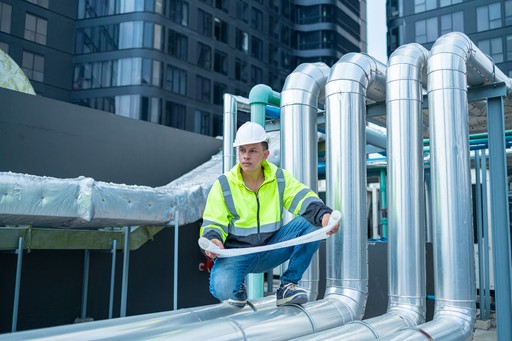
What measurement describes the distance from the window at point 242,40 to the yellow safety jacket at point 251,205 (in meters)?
33.9

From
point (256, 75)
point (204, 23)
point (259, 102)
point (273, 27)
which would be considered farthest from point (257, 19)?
point (259, 102)

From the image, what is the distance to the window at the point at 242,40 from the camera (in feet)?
122

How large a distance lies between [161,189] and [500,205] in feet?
15.5

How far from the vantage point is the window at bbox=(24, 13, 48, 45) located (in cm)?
2733

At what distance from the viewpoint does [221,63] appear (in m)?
35.5

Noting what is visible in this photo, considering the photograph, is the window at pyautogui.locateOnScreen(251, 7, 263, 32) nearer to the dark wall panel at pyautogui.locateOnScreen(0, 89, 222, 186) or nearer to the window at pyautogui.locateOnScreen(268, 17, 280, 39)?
the window at pyautogui.locateOnScreen(268, 17, 280, 39)

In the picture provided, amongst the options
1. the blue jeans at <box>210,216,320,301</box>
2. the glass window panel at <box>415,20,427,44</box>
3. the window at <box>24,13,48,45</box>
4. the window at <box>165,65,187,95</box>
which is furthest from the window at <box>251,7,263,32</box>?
the blue jeans at <box>210,216,320,301</box>

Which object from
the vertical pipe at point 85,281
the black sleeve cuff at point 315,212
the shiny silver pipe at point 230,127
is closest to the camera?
the black sleeve cuff at point 315,212

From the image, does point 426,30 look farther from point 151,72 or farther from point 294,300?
point 294,300

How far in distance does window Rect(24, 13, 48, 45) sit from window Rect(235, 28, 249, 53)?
43.3ft

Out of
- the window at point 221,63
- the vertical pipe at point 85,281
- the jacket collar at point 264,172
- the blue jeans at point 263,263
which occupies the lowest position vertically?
the vertical pipe at point 85,281

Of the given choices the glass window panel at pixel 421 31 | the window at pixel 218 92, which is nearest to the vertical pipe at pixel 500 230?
the glass window panel at pixel 421 31

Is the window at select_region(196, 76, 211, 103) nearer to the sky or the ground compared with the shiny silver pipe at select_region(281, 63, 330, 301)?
nearer to the sky

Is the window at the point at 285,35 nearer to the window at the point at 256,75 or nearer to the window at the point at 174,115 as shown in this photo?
the window at the point at 256,75
